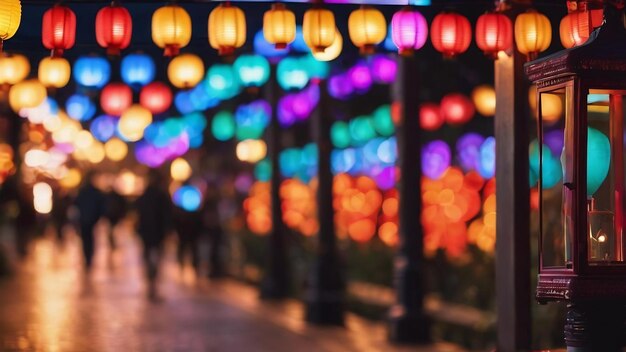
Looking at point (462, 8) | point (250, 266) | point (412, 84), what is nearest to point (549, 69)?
point (462, 8)

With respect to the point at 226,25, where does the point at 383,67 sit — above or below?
above

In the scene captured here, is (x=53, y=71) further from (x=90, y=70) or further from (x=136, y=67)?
(x=136, y=67)

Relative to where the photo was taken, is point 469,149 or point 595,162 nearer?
point 595,162

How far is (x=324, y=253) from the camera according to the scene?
1908 centimetres

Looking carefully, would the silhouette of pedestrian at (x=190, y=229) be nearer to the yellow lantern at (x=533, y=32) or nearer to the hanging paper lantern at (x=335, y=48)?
the hanging paper lantern at (x=335, y=48)

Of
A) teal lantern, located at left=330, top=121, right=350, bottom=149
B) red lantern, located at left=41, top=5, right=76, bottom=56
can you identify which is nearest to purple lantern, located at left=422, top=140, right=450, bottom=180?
teal lantern, located at left=330, top=121, right=350, bottom=149

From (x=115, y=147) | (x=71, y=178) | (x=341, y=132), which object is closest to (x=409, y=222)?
(x=341, y=132)

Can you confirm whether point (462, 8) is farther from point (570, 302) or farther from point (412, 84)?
point (570, 302)

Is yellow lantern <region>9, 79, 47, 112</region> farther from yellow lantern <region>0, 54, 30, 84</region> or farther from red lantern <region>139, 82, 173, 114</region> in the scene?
yellow lantern <region>0, 54, 30, 84</region>

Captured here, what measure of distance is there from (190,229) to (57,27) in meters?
17.3

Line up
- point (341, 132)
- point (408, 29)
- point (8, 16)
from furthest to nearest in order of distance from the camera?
point (341, 132) < point (408, 29) < point (8, 16)

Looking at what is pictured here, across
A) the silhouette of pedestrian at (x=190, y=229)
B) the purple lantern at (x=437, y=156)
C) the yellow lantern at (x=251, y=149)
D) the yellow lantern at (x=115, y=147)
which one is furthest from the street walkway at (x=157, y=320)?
the yellow lantern at (x=115, y=147)

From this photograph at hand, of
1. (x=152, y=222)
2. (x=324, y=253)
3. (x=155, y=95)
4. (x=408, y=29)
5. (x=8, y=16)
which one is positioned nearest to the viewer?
(x=8, y=16)

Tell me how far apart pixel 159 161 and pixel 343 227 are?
12313 mm
